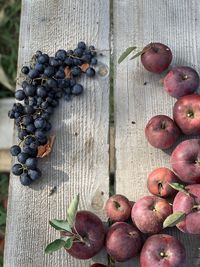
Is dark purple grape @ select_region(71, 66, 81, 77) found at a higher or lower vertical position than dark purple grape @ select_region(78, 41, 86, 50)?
lower

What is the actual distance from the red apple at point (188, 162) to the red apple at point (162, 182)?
0.03 m

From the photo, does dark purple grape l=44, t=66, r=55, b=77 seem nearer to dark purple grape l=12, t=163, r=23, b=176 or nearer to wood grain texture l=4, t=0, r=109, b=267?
wood grain texture l=4, t=0, r=109, b=267

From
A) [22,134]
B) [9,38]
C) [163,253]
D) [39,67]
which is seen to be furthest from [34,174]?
[9,38]

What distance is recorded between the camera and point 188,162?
1.43 metres

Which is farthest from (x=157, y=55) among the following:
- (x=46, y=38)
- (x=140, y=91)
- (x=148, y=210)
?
(x=148, y=210)

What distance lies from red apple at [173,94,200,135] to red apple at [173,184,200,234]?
20cm

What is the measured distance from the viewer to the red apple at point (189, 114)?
1481mm

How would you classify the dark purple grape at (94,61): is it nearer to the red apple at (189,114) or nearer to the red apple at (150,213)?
the red apple at (189,114)

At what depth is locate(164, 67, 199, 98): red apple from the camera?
1534 mm

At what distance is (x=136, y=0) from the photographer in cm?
171

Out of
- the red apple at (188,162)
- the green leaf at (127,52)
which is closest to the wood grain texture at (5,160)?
the green leaf at (127,52)

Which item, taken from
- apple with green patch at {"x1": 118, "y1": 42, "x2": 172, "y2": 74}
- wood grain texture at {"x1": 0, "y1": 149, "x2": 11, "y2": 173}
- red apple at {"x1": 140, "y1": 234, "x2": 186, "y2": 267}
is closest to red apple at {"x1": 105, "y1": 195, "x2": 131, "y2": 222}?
red apple at {"x1": 140, "y1": 234, "x2": 186, "y2": 267}

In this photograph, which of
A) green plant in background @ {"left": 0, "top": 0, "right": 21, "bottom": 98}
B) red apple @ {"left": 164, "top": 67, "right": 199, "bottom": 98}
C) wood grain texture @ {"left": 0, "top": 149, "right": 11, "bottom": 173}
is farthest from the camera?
green plant in background @ {"left": 0, "top": 0, "right": 21, "bottom": 98}

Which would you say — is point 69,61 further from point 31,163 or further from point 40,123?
point 31,163
